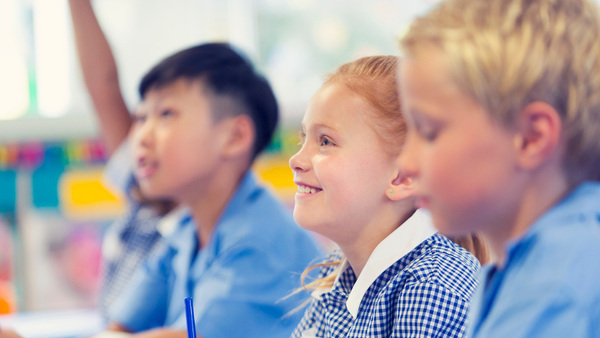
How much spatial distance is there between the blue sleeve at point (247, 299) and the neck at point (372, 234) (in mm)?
225

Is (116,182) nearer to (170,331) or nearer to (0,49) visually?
(170,331)

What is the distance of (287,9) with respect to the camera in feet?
7.70

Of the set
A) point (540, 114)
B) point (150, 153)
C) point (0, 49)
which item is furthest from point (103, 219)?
point (540, 114)

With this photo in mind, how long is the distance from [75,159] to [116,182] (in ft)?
2.24

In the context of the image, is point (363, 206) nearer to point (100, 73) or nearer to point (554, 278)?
point (554, 278)

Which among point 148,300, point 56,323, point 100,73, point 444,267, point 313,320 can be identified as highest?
point 100,73

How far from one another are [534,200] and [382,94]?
1.21 feet

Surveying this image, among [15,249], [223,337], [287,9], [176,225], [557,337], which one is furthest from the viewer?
[287,9]

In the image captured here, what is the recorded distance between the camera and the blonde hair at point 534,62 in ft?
1.44

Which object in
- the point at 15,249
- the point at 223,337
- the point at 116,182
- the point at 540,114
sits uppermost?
the point at 540,114

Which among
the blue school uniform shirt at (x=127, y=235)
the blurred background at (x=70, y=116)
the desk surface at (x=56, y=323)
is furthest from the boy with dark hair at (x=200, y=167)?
the blurred background at (x=70, y=116)

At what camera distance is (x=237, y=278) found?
3.39ft

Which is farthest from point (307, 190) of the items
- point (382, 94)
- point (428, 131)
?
point (428, 131)

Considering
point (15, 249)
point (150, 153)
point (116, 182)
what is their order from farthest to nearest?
point (15, 249) < point (116, 182) < point (150, 153)
